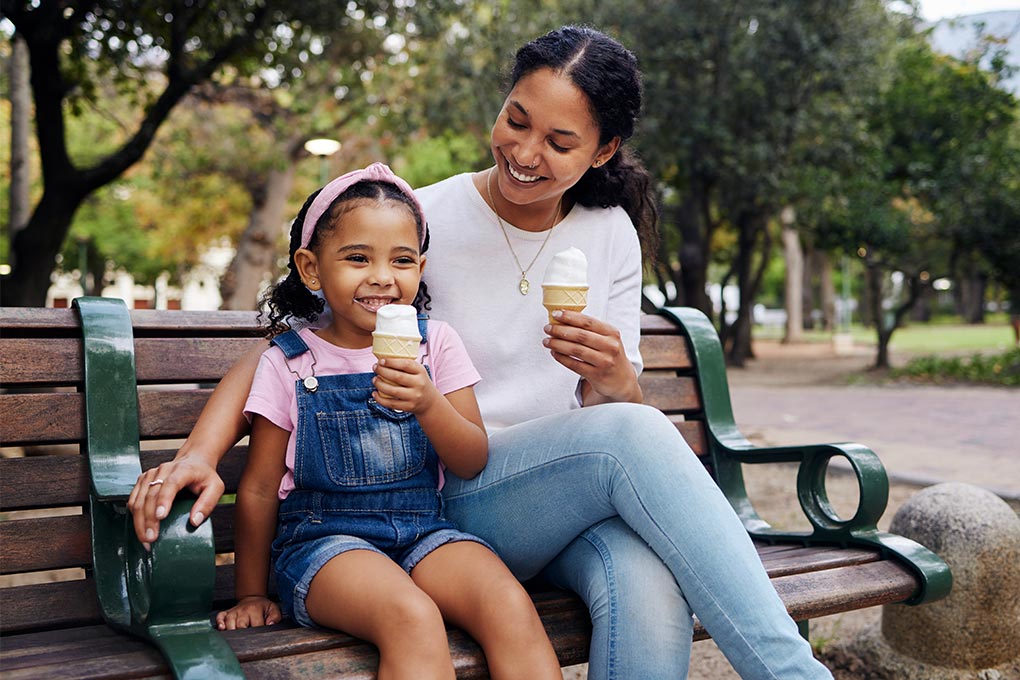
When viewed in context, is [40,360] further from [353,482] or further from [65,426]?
[353,482]

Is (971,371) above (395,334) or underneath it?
underneath

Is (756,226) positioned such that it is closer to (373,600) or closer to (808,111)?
(808,111)

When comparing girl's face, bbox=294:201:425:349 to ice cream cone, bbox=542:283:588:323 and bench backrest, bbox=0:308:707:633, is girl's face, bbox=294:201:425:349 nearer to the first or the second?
ice cream cone, bbox=542:283:588:323

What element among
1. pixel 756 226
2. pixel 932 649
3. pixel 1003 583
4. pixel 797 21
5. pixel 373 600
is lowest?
pixel 932 649

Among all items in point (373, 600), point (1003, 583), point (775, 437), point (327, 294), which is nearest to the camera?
point (373, 600)

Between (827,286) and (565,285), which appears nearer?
(565,285)

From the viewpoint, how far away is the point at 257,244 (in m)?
17.3

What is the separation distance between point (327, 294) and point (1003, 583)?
235 centimetres

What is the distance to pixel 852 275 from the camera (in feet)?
194

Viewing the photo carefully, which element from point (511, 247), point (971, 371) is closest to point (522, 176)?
point (511, 247)

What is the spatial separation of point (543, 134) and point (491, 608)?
1150 millimetres

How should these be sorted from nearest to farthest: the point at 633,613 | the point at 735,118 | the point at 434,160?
the point at 633,613, the point at 735,118, the point at 434,160

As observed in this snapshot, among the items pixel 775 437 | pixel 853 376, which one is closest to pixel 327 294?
pixel 775 437

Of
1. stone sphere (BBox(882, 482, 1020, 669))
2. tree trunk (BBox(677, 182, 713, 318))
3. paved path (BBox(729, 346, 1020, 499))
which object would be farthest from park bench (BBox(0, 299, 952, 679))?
tree trunk (BBox(677, 182, 713, 318))
